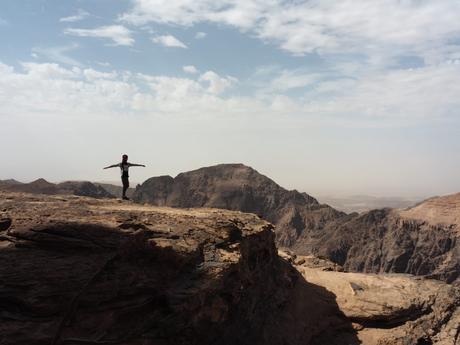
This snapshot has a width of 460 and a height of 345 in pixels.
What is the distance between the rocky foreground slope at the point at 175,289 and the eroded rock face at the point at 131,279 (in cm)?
3

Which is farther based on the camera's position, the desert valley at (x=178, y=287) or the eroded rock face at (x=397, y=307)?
the eroded rock face at (x=397, y=307)

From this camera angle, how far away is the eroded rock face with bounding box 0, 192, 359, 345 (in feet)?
31.2

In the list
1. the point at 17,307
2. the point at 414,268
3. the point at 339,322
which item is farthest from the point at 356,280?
the point at 414,268

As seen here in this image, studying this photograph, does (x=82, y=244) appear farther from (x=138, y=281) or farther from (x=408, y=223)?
(x=408, y=223)

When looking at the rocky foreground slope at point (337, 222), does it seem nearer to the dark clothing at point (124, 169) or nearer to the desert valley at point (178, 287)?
the desert valley at point (178, 287)

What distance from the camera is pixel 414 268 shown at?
51.5 metres

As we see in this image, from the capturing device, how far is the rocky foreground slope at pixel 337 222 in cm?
5159

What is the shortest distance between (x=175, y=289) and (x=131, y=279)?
1.16 metres

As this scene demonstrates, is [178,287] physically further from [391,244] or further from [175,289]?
[391,244]

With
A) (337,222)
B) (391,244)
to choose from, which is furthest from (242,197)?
(391,244)

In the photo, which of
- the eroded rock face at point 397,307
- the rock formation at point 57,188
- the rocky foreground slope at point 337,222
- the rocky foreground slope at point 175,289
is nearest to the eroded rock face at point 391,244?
the rocky foreground slope at point 337,222

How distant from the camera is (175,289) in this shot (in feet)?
37.4

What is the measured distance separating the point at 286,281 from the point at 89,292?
29.2 feet

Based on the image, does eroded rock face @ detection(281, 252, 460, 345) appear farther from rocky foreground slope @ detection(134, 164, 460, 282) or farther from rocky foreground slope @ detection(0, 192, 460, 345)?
rocky foreground slope @ detection(134, 164, 460, 282)
